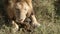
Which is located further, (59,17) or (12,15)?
(59,17)

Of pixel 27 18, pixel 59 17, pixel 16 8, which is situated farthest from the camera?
pixel 59 17

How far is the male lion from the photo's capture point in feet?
18.7

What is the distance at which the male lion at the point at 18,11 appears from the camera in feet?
18.7

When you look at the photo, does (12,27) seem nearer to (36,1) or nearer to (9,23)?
(9,23)

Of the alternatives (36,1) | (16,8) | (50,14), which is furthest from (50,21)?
(16,8)

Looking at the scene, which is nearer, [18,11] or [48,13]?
[18,11]

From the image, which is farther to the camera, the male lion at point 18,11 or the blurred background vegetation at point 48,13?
the blurred background vegetation at point 48,13

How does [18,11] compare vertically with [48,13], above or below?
above

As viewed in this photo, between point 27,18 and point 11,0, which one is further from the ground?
point 11,0

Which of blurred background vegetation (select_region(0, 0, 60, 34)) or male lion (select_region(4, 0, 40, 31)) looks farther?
blurred background vegetation (select_region(0, 0, 60, 34))

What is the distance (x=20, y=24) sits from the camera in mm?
6109

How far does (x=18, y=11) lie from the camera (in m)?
5.70

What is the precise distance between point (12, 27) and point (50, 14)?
1131mm

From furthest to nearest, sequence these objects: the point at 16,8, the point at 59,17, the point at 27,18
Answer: the point at 59,17 → the point at 27,18 → the point at 16,8
